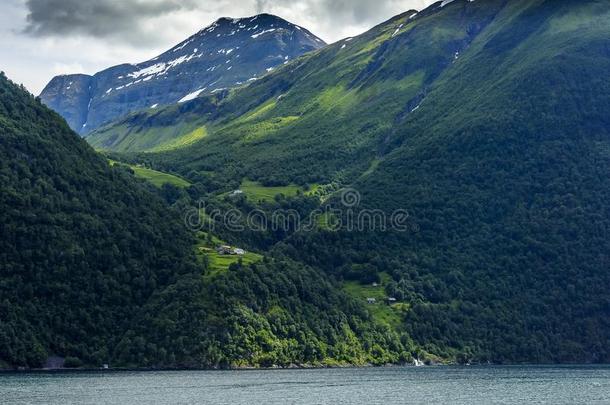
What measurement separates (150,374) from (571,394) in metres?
83.1

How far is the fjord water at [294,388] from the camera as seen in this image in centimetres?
13575

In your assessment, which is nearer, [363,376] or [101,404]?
[101,404]

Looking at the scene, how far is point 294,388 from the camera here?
519 ft

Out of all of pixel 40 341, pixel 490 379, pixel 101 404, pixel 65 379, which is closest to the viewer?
pixel 101 404

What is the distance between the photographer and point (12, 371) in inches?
7436

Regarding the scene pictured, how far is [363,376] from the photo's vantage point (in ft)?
632

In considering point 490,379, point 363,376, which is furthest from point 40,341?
point 490,379

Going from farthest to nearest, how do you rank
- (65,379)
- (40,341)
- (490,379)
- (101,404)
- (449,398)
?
(40,341) → (490,379) → (65,379) → (449,398) → (101,404)

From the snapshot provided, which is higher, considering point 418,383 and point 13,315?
point 13,315

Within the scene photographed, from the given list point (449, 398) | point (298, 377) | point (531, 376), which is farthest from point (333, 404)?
point (531, 376)

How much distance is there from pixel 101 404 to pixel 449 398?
5334 cm

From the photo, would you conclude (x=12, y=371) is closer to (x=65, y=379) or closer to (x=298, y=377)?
(x=65, y=379)

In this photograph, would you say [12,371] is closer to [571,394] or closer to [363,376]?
[363,376]

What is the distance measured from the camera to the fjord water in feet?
445
